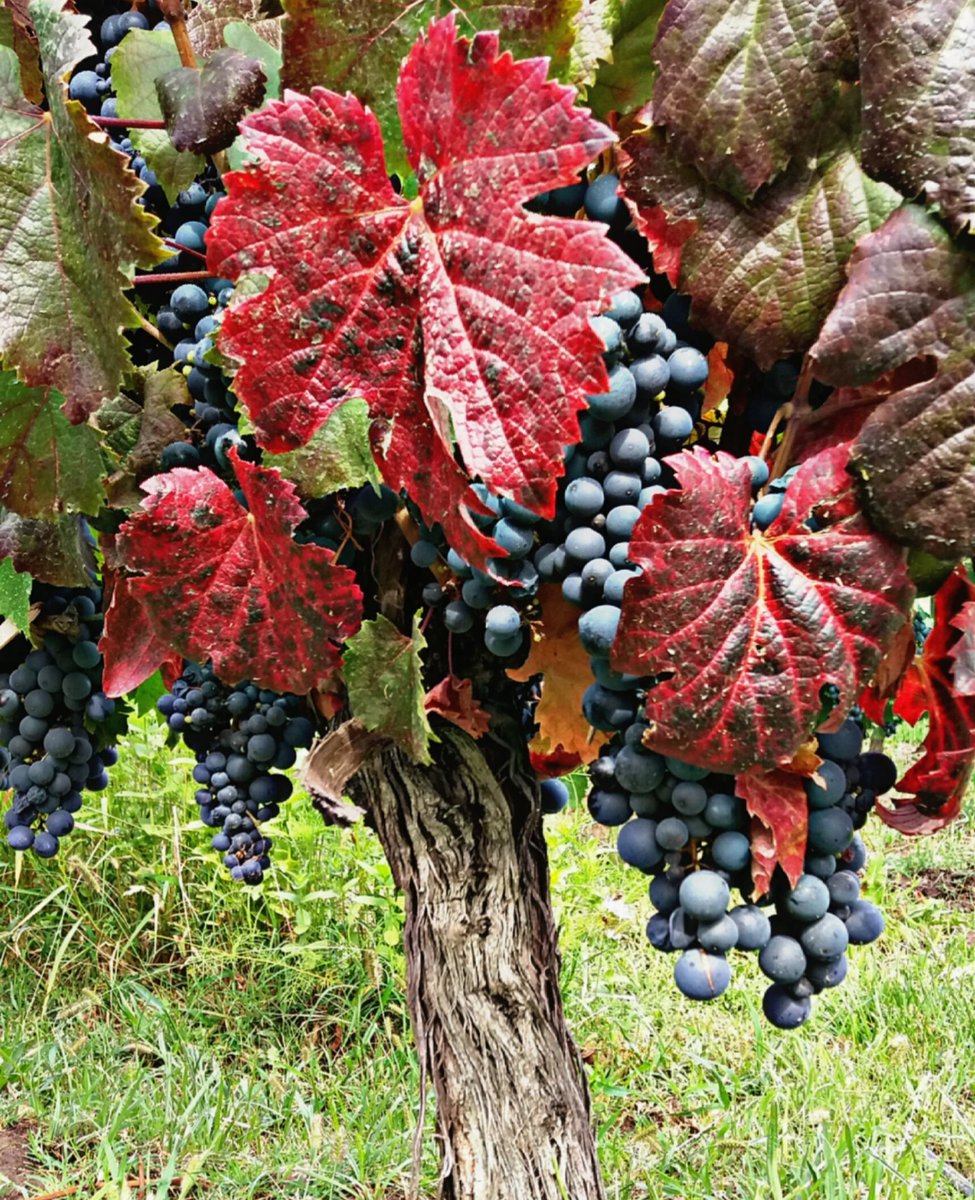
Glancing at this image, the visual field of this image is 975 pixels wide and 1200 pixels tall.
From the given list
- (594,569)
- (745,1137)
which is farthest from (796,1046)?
(594,569)

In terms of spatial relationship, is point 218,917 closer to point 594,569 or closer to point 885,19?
point 594,569

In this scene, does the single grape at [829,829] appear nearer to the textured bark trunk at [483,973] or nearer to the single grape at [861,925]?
the single grape at [861,925]

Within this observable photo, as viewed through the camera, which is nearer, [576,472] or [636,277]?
[636,277]

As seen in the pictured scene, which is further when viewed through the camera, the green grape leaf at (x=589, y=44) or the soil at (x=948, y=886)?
the soil at (x=948, y=886)

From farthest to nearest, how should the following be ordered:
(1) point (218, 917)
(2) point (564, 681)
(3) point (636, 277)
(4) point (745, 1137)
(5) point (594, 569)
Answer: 1. (1) point (218, 917)
2. (4) point (745, 1137)
3. (2) point (564, 681)
4. (5) point (594, 569)
5. (3) point (636, 277)

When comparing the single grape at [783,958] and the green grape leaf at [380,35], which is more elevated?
the green grape leaf at [380,35]

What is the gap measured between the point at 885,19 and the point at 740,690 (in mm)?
333

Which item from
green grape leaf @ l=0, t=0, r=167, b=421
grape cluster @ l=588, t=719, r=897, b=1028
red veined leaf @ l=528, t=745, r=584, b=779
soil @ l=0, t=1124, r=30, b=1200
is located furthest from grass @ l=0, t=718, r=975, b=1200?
green grape leaf @ l=0, t=0, r=167, b=421

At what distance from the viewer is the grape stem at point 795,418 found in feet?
2.14

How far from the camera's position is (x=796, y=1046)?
2488 mm

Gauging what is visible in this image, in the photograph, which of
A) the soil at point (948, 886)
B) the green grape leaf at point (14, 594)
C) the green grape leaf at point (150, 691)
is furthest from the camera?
the soil at point (948, 886)

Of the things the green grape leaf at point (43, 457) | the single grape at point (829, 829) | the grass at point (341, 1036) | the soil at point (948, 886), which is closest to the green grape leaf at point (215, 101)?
the green grape leaf at point (43, 457)

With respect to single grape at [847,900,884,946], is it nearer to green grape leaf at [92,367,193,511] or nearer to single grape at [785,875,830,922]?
single grape at [785,875,830,922]

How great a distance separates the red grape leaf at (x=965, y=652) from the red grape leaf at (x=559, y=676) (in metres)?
0.23
